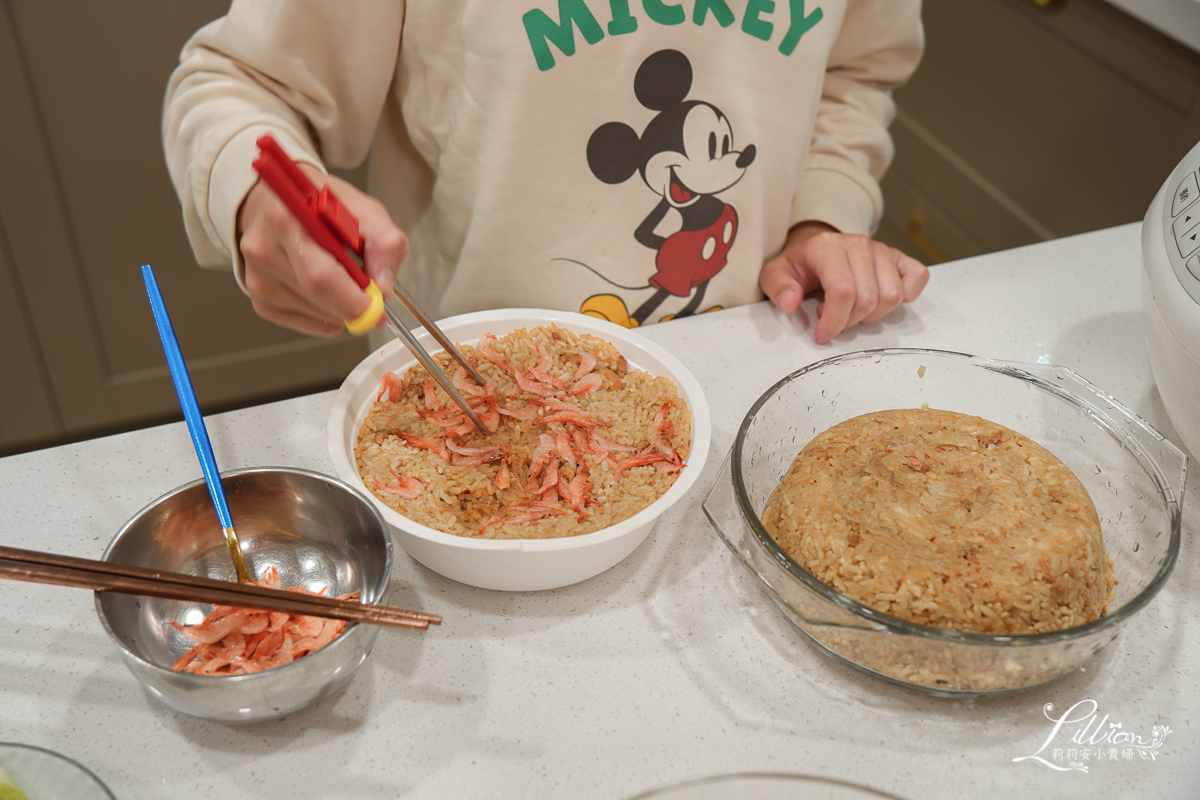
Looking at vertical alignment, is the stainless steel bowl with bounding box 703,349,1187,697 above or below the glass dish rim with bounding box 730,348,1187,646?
below

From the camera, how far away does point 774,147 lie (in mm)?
1163

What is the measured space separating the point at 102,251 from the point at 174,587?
174cm

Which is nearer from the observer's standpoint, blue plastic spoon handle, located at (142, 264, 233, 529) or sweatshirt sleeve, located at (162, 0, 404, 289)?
blue plastic spoon handle, located at (142, 264, 233, 529)

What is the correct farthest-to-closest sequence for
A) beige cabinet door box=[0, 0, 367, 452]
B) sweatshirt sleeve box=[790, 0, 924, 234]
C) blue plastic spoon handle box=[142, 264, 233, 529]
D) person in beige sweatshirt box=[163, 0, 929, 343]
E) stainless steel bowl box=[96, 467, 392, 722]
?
beige cabinet door box=[0, 0, 367, 452], sweatshirt sleeve box=[790, 0, 924, 234], person in beige sweatshirt box=[163, 0, 929, 343], blue plastic spoon handle box=[142, 264, 233, 529], stainless steel bowl box=[96, 467, 392, 722]

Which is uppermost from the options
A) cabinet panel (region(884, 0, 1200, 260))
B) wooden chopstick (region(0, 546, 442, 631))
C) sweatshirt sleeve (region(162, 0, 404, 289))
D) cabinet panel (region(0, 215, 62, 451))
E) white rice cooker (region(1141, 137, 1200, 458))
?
sweatshirt sleeve (region(162, 0, 404, 289))

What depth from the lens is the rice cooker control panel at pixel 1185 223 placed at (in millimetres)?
741

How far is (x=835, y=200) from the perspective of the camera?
126 centimetres

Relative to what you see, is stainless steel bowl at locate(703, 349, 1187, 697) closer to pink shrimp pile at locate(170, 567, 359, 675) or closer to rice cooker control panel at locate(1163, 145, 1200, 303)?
rice cooker control panel at locate(1163, 145, 1200, 303)

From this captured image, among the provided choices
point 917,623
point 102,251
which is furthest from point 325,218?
point 102,251

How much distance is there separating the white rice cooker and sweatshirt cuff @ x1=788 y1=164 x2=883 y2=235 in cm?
45

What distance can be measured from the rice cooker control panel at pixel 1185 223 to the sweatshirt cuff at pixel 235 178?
2.77 feet

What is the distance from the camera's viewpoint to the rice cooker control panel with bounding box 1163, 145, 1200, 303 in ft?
2.43

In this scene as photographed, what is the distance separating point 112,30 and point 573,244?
1.34m

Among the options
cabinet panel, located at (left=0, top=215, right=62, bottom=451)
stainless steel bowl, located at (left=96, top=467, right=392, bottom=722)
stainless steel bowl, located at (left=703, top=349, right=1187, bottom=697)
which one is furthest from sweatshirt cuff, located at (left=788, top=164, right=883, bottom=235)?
cabinet panel, located at (left=0, top=215, right=62, bottom=451)
